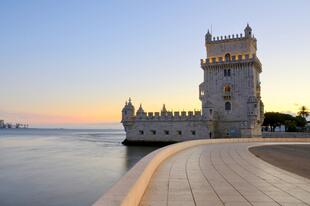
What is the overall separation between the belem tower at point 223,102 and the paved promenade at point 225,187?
3779 cm

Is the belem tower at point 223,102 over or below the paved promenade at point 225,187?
over

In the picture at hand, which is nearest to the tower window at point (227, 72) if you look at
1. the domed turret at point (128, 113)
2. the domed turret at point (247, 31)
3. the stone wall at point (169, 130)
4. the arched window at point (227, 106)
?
the arched window at point (227, 106)

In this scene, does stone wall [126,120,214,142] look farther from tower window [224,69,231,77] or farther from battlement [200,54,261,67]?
battlement [200,54,261,67]

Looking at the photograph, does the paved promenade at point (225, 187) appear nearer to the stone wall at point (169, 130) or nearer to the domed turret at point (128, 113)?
the stone wall at point (169, 130)

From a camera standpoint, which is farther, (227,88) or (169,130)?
(169,130)

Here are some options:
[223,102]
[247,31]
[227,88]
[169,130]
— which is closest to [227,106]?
[223,102]

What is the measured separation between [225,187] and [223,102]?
145 feet

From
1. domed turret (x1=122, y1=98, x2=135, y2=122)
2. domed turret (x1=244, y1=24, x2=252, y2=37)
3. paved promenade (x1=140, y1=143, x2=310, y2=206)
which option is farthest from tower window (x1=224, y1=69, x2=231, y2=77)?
paved promenade (x1=140, y1=143, x2=310, y2=206)

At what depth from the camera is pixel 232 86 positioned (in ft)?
171

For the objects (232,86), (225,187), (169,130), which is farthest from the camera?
(169,130)

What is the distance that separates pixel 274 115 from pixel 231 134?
41.7m

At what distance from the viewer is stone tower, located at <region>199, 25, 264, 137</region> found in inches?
1993

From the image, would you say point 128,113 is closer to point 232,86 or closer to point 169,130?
point 169,130

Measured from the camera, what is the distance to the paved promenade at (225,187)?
7.86 meters
